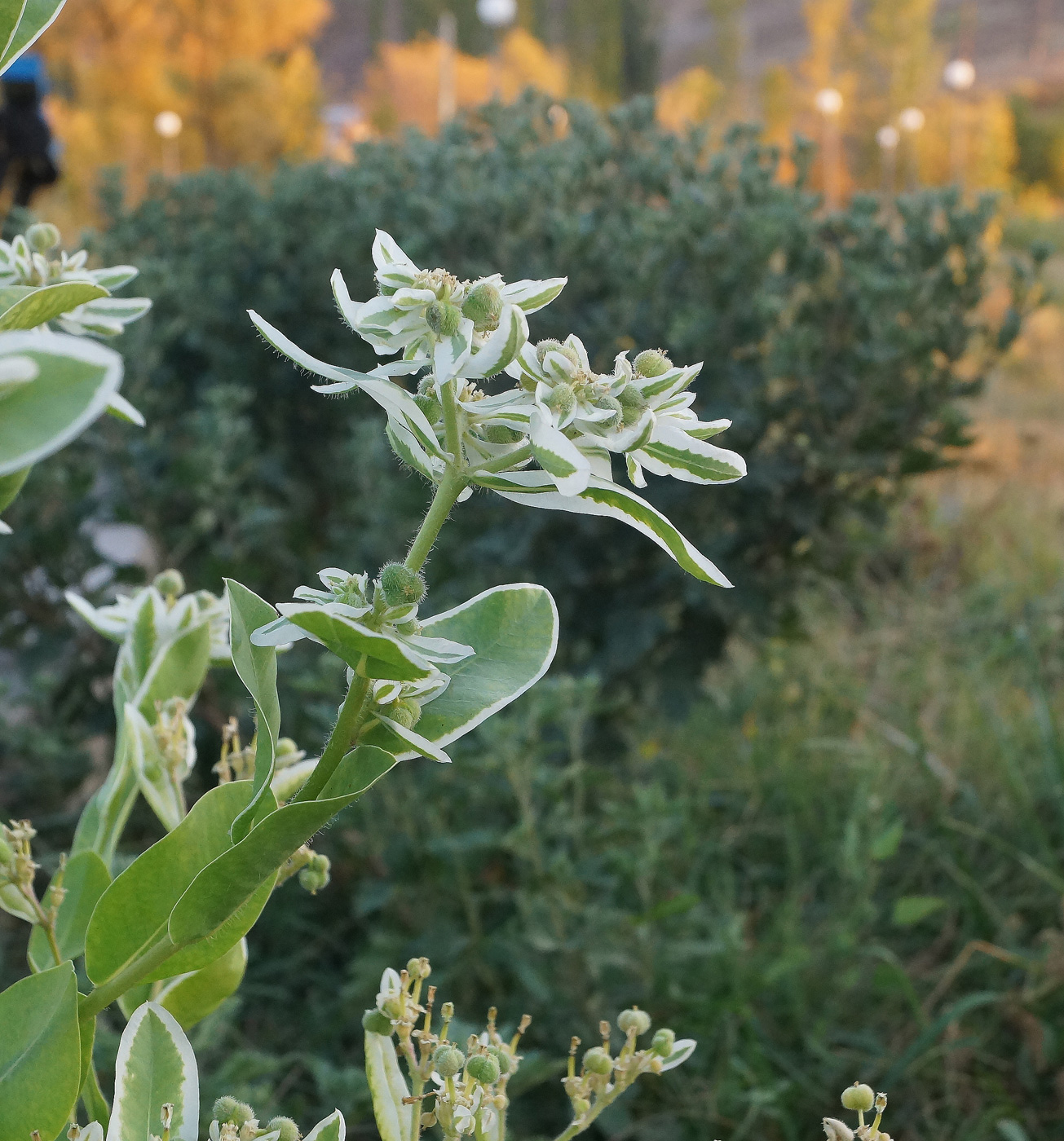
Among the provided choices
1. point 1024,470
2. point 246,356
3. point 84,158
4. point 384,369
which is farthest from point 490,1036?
Result: point 84,158

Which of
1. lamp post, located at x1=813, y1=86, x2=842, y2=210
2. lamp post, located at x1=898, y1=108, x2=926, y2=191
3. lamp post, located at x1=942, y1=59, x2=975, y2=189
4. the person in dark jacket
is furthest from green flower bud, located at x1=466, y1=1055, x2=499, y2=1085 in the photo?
lamp post, located at x1=942, y1=59, x2=975, y2=189

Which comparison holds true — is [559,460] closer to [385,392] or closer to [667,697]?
[385,392]

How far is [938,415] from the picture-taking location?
2.18m

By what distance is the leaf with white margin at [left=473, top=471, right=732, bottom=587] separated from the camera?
0.49 meters

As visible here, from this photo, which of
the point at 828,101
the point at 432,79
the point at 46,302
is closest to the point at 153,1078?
the point at 46,302

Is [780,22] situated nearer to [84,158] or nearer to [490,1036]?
[84,158]

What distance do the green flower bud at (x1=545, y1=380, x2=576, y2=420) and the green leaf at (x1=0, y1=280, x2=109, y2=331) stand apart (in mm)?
222

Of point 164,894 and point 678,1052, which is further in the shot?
point 678,1052

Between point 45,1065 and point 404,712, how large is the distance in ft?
0.71

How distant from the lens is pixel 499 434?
1.69 feet

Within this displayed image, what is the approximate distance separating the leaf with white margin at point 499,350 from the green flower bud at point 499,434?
0.04 meters

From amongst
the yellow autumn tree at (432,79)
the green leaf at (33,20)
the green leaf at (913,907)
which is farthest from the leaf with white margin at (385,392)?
the yellow autumn tree at (432,79)

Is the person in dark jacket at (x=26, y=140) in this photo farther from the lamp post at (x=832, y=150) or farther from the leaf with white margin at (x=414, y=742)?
the lamp post at (x=832, y=150)

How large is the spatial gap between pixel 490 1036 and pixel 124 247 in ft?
8.30
